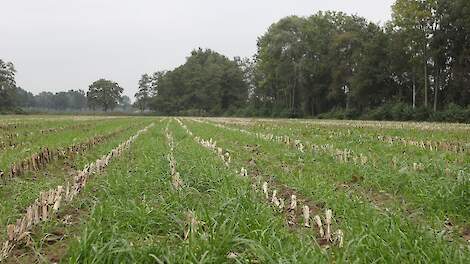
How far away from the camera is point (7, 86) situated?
332 ft

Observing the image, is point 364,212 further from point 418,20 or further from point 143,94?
point 143,94

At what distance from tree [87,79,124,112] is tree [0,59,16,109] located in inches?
1562

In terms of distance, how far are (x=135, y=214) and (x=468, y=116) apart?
40.0m

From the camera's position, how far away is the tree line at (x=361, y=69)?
45094 mm

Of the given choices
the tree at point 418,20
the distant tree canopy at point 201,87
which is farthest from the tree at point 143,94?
the tree at point 418,20

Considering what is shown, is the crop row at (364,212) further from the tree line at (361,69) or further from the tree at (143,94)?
the tree at (143,94)

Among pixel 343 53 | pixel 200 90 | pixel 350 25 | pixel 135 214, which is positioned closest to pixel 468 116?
pixel 343 53

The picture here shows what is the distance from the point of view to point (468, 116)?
126ft

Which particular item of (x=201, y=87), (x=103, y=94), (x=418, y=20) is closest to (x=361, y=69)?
(x=418, y=20)

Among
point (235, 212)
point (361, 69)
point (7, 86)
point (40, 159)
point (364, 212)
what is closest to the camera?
point (235, 212)

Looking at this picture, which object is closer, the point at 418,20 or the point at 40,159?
the point at 40,159

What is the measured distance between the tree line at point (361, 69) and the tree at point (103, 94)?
54.5 metres

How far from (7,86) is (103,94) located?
46.0 m

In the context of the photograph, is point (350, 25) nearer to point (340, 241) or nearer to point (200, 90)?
point (200, 90)
